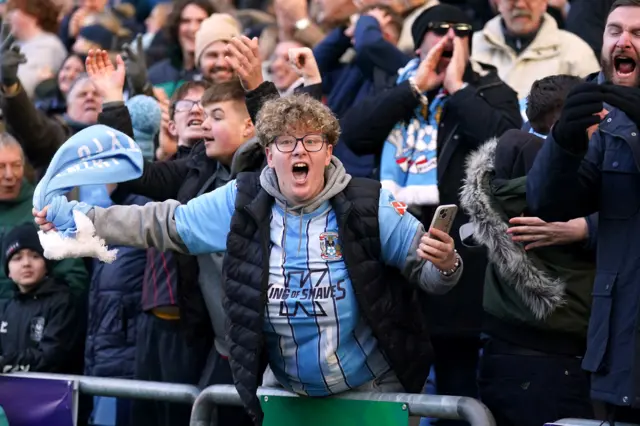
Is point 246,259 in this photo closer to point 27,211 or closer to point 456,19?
point 456,19

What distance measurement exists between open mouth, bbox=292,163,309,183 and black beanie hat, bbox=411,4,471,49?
195 centimetres

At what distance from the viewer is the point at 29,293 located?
26.2 feet

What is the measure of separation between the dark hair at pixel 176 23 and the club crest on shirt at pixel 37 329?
2694 mm

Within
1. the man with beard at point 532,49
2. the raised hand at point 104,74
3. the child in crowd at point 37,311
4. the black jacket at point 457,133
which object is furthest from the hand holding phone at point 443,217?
the child in crowd at point 37,311

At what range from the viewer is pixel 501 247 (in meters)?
5.80

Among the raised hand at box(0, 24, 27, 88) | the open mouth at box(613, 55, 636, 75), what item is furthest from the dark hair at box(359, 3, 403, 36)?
the open mouth at box(613, 55, 636, 75)

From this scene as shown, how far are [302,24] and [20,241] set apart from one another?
2.68 metres

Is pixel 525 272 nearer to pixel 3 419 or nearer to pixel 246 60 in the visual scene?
pixel 246 60

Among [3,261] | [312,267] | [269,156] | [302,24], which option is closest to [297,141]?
[269,156]

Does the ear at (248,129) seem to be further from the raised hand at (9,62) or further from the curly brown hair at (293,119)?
the raised hand at (9,62)

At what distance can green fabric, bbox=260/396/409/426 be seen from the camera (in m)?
5.48

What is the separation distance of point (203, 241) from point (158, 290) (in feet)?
4.99

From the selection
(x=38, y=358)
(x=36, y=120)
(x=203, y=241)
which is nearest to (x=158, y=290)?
(x=38, y=358)

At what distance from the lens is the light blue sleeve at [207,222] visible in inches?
225
